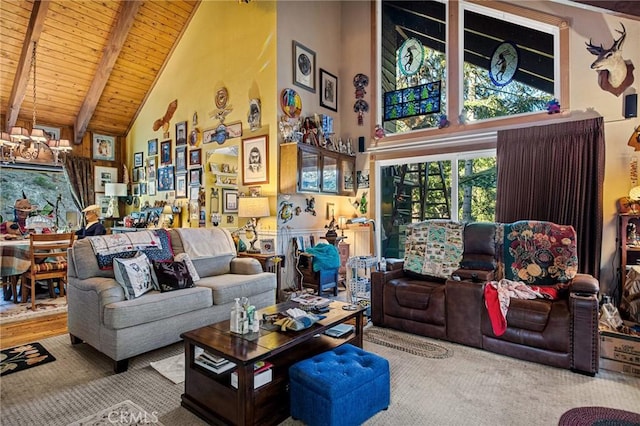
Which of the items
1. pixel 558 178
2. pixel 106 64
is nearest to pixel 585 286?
pixel 558 178

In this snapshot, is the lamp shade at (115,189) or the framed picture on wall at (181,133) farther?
the lamp shade at (115,189)

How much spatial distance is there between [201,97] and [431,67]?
13.1ft

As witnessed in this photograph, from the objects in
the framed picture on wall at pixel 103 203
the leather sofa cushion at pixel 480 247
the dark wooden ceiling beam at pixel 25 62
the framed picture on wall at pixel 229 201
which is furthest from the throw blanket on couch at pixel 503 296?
the framed picture on wall at pixel 103 203

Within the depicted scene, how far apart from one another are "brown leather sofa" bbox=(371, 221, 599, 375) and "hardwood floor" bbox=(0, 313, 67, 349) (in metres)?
3.31

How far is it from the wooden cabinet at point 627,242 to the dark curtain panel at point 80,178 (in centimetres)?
919

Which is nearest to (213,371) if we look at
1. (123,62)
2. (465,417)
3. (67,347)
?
(465,417)

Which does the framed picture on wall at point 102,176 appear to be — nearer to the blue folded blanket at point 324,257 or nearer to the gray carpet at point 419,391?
the blue folded blanket at point 324,257

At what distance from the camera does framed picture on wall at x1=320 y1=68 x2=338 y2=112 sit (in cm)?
581

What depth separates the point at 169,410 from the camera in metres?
2.15

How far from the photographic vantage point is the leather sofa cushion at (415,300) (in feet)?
10.6

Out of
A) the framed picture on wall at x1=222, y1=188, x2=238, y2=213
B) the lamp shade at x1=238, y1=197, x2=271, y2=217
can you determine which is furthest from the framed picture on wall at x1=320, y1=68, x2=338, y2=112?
the framed picture on wall at x1=222, y1=188, x2=238, y2=213

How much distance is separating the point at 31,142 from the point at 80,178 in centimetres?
207

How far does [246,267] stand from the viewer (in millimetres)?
4008

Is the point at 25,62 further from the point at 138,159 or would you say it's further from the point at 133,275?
the point at 133,275
